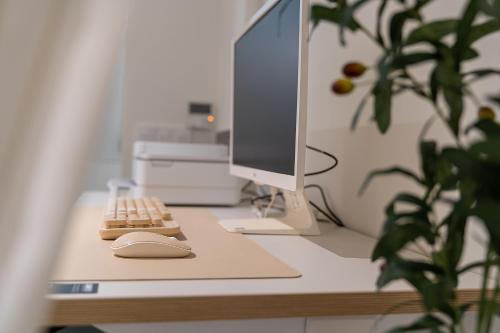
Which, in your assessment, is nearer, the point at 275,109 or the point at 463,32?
the point at 463,32

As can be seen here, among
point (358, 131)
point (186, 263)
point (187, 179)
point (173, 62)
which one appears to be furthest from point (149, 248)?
point (173, 62)

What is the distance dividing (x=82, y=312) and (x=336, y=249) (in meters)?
0.55

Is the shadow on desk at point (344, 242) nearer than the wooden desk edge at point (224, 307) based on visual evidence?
No

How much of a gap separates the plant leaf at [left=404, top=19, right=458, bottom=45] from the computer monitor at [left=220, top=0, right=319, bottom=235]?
52 cm

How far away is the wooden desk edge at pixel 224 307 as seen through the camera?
618 mm

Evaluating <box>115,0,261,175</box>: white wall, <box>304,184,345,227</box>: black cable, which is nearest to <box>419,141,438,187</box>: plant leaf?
<box>304,184,345,227</box>: black cable

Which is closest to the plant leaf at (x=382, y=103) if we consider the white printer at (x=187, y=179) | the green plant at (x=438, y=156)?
the green plant at (x=438, y=156)

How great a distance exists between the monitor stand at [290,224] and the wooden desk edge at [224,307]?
0.43 metres

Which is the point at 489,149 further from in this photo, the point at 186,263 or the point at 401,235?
the point at 186,263

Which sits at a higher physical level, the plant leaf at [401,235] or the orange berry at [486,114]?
the orange berry at [486,114]

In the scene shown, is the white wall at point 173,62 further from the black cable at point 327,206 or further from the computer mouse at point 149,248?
the computer mouse at point 149,248

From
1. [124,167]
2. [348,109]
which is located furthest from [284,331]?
[124,167]

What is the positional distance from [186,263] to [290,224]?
1.58 feet

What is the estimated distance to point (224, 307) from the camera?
25.6 inches
